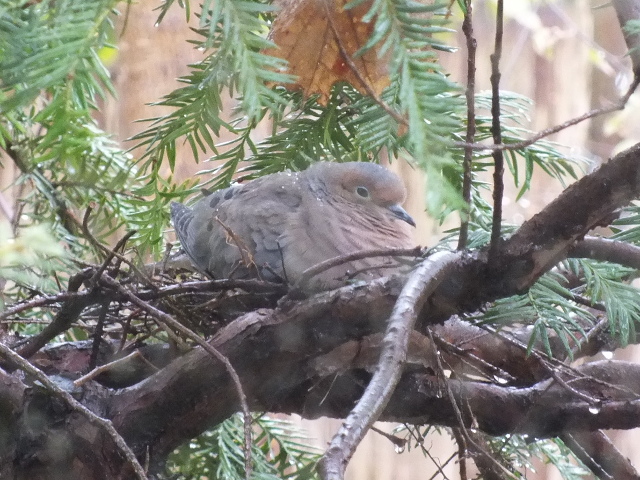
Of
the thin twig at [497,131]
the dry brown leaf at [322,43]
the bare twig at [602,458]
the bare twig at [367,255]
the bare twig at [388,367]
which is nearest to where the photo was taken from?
the bare twig at [388,367]

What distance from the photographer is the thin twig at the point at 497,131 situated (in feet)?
1.70

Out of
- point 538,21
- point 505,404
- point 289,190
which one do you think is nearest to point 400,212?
point 289,190

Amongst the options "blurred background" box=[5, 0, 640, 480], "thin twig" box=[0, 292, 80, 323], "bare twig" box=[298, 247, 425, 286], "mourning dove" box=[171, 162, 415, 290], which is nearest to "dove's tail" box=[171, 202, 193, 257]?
"mourning dove" box=[171, 162, 415, 290]

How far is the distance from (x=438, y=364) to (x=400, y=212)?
0.43 metres

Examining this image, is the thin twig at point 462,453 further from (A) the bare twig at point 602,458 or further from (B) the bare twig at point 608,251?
(B) the bare twig at point 608,251

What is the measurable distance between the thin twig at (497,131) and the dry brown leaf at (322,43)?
11 cm

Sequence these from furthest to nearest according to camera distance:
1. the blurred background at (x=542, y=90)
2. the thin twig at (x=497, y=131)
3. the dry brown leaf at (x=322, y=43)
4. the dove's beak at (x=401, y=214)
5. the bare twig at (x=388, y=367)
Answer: the blurred background at (x=542, y=90) → the dove's beak at (x=401, y=214) → the dry brown leaf at (x=322, y=43) → the thin twig at (x=497, y=131) → the bare twig at (x=388, y=367)

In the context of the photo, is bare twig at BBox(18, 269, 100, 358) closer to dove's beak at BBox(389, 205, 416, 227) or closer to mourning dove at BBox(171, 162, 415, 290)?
mourning dove at BBox(171, 162, 415, 290)

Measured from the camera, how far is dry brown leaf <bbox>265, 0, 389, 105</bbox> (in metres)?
0.63

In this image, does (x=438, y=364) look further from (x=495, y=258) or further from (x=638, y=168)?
(x=638, y=168)

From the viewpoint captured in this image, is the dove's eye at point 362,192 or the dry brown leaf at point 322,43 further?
the dove's eye at point 362,192

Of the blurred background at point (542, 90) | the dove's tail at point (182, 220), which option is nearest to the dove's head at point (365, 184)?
the dove's tail at point (182, 220)

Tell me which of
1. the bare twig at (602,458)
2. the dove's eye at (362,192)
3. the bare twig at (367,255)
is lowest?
the bare twig at (602,458)

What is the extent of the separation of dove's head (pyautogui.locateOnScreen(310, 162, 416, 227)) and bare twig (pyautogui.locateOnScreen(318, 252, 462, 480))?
0.54 meters
